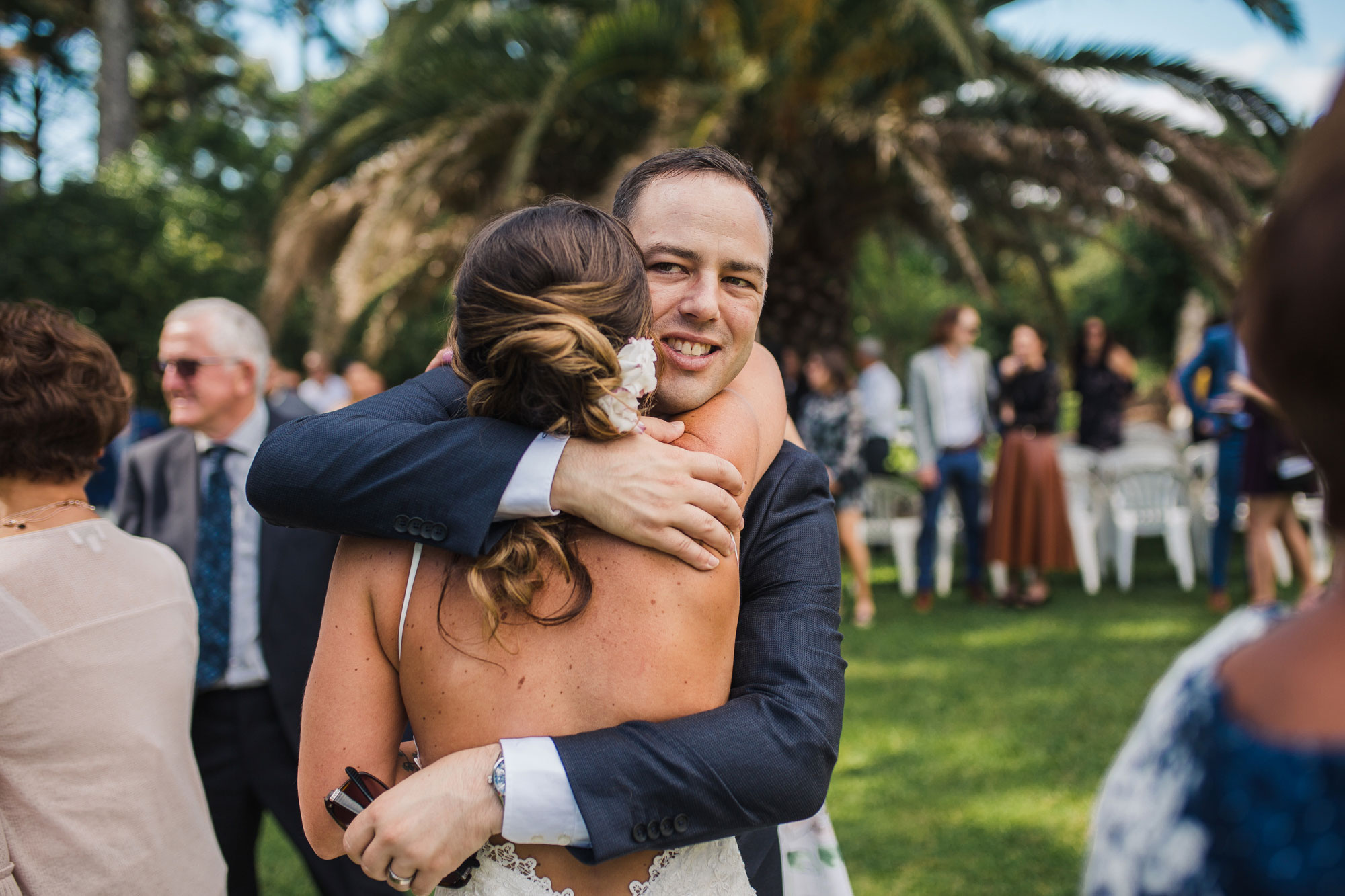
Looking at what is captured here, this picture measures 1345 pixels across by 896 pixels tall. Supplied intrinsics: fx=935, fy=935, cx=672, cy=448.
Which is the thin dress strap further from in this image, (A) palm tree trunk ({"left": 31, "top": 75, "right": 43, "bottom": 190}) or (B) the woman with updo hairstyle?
(A) palm tree trunk ({"left": 31, "top": 75, "right": 43, "bottom": 190})

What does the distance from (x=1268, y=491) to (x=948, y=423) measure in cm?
227

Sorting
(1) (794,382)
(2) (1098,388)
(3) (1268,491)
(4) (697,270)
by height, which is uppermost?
(4) (697,270)

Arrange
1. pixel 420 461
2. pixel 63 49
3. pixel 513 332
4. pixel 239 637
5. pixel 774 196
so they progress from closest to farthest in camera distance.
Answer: pixel 513 332
pixel 420 461
pixel 239 637
pixel 774 196
pixel 63 49

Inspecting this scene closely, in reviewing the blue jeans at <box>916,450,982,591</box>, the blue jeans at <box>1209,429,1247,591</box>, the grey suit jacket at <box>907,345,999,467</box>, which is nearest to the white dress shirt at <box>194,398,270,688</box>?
the grey suit jacket at <box>907,345,999,467</box>

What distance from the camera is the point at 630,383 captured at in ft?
4.30

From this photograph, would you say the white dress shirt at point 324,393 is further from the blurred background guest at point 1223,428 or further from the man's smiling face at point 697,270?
the man's smiling face at point 697,270

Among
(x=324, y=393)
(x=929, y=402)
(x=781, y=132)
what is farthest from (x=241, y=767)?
(x=324, y=393)

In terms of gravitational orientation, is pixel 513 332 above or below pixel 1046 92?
below

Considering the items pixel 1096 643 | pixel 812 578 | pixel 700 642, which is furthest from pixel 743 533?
pixel 1096 643

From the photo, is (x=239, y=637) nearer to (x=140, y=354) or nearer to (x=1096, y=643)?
(x=1096, y=643)

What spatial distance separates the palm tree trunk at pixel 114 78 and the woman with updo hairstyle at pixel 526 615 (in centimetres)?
1595

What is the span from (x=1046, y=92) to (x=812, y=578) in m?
7.58

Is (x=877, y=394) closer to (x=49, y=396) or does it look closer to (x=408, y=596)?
(x=49, y=396)

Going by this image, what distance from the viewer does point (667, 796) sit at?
1.28 metres
